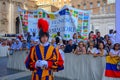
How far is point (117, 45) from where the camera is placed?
8.96m

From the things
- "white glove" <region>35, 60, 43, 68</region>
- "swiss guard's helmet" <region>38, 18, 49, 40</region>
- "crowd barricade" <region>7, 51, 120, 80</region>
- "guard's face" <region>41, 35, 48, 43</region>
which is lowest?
"crowd barricade" <region>7, 51, 120, 80</region>

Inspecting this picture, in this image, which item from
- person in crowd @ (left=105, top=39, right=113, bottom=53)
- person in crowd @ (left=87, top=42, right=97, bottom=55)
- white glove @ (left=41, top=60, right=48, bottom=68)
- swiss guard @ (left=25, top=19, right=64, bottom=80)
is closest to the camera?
white glove @ (left=41, top=60, right=48, bottom=68)

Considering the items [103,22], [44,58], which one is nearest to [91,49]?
[44,58]

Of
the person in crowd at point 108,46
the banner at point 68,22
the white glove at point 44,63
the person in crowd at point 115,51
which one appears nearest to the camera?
the white glove at point 44,63

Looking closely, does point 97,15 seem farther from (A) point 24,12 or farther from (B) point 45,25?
(B) point 45,25

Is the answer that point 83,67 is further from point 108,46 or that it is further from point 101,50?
point 108,46

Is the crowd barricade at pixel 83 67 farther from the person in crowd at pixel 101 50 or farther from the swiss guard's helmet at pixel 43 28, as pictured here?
the swiss guard's helmet at pixel 43 28

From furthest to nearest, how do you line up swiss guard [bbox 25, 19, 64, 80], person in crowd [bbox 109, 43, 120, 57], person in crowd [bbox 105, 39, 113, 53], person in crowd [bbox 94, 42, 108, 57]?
person in crowd [bbox 105, 39, 113, 53] → person in crowd [bbox 94, 42, 108, 57] → person in crowd [bbox 109, 43, 120, 57] → swiss guard [bbox 25, 19, 64, 80]

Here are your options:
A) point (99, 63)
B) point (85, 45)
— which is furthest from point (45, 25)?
point (85, 45)

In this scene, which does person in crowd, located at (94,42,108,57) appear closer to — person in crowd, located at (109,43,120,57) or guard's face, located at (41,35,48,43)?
person in crowd, located at (109,43,120,57)

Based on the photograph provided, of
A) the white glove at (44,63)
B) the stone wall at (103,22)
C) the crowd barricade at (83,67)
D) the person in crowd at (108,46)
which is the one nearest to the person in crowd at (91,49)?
the crowd barricade at (83,67)

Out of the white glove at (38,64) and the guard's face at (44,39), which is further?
the guard's face at (44,39)

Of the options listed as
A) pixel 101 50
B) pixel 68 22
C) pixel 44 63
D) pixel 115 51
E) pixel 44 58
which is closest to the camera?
pixel 44 63

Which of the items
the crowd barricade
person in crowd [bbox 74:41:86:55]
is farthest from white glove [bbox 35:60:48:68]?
person in crowd [bbox 74:41:86:55]
